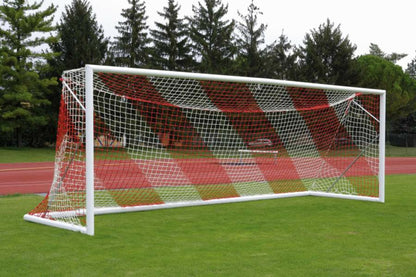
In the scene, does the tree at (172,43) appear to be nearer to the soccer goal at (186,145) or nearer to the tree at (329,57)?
the tree at (329,57)

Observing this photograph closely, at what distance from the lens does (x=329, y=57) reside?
3812 centimetres

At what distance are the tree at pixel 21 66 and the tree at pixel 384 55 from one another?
55.9 m

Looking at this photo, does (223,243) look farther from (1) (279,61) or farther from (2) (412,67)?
(2) (412,67)

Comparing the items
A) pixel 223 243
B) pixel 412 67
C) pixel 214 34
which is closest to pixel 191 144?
pixel 223 243

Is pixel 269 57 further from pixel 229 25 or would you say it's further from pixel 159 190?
pixel 159 190

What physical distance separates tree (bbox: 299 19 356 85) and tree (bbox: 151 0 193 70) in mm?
8902

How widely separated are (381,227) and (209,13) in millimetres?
32851

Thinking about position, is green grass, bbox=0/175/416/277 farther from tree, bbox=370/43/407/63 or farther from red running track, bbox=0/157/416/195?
tree, bbox=370/43/407/63

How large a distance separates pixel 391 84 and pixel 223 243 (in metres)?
44.3

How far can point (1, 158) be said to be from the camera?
73.9ft

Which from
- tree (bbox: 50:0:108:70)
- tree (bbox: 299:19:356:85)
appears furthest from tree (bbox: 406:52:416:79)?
tree (bbox: 50:0:108:70)

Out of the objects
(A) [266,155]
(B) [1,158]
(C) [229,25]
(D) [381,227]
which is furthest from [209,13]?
(D) [381,227]

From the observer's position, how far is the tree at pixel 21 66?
26.9 metres

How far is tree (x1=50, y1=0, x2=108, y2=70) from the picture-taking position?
30.9 metres
